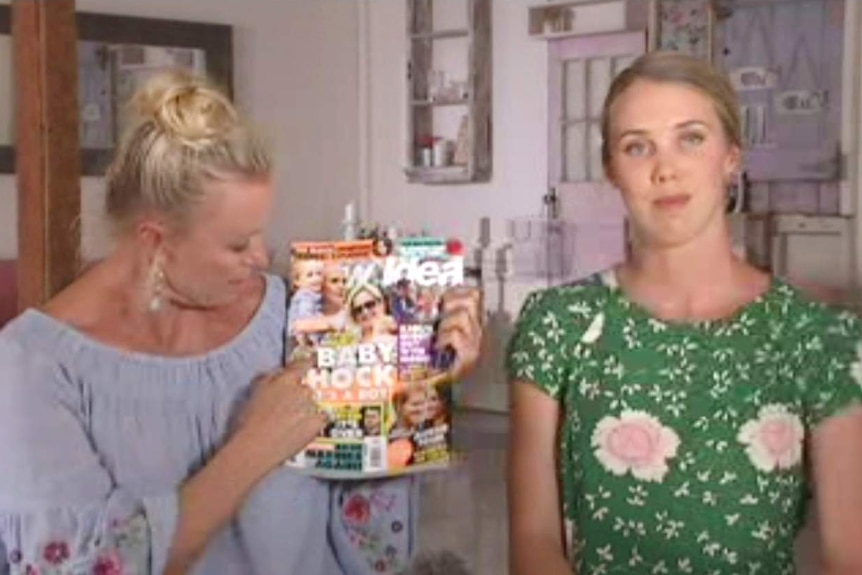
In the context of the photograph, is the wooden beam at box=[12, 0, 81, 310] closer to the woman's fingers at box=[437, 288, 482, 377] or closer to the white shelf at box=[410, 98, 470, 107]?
the woman's fingers at box=[437, 288, 482, 377]

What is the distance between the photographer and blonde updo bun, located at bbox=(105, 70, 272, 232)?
149 cm

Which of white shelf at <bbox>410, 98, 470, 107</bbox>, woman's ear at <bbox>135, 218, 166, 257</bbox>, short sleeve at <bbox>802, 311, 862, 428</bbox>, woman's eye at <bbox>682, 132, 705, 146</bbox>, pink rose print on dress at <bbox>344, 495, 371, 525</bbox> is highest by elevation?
white shelf at <bbox>410, 98, 470, 107</bbox>

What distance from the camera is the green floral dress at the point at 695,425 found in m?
1.54

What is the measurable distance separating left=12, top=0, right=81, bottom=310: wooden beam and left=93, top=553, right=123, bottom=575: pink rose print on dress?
19.7 inches

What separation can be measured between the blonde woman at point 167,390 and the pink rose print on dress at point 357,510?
0.14ft

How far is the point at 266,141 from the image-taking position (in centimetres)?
155

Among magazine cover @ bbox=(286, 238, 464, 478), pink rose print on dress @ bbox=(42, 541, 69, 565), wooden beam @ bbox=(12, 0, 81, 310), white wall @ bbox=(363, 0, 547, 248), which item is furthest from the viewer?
white wall @ bbox=(363, 0, 547, 248)

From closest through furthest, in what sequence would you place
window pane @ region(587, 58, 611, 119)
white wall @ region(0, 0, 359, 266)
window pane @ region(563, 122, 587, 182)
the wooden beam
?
the wooden beam, window pane @ region(587, 58, 611, 119), window pane @ region(563, 122, 587, 182), white wall @ region(0, 0, 359, 266)

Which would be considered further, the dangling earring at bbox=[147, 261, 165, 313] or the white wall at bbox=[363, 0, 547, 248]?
the white wall at bbox=[363, 0, 547, 248]

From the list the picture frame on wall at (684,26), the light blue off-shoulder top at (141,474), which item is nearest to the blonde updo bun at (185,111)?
the light blue off-shoulder top at (141,474)

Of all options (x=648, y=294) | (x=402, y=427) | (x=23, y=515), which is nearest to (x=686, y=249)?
(x=648, y=294)

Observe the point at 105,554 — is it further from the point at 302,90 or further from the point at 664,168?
the point at 302,90

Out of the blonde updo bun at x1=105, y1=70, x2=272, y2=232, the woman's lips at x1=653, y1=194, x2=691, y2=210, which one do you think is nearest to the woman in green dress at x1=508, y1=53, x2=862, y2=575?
the woman's lips at x1=653, y1=194, x2=691, y2=210

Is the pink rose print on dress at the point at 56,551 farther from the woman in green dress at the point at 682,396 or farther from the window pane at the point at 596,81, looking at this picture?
the window pane at the point at 596,81
